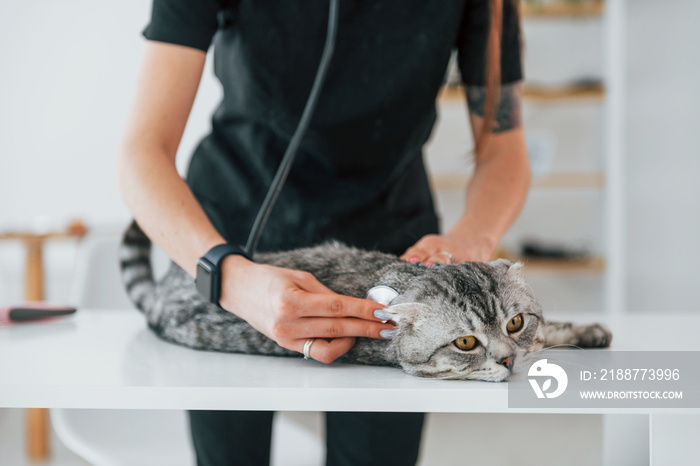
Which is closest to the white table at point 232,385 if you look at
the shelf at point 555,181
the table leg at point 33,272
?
the table leg at point 33,272

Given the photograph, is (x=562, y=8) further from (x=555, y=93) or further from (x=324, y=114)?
(x=324, y=114)

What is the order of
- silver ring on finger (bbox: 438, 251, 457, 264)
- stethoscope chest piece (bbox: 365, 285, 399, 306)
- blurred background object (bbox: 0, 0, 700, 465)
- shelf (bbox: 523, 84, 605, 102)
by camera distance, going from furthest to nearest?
1. blurred background object (bbox: 0, 0, 700, 465)
2. shelf (bbox: 523, 84, 605, 102)
3. silver ring on finger (bbox: 438, 251, 457, 264)
4. stethoscope chest piece (bbox: 365, 285, 399, 306)

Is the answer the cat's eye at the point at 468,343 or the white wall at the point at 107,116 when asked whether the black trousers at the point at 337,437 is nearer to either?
the cat's eye at the point at 468,343

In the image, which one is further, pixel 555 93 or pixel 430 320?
pixel 555 93

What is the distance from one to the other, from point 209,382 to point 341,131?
50 centimetres

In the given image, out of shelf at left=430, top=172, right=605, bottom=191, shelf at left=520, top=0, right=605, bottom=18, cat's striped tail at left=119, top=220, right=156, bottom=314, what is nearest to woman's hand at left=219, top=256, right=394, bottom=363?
cat's striped tail at left=119, top=220, right=156, bottom=314

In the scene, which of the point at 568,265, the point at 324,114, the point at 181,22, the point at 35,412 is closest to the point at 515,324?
the point at 324,114

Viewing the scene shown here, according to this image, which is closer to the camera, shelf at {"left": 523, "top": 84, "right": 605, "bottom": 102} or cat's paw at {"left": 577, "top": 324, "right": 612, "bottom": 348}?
cat's paw at {"left": 577, "top": 324, "right": 612, "bottom": 348}

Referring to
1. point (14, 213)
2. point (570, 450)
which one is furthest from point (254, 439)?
point (14, 213)

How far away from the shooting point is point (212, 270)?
674 mm

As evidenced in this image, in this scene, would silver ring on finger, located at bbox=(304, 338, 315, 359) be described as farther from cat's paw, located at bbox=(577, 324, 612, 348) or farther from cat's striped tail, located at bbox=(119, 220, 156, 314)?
cat's striped tail, located at bbox=(119, 220, 156, 314)

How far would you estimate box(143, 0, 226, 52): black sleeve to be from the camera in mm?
811

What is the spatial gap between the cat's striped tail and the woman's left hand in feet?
1.78

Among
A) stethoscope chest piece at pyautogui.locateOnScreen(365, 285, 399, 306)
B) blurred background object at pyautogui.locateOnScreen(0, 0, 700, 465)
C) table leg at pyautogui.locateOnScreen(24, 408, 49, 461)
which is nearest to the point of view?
stethoscope chest piece at pyautogui.locateOnScreen(365, 285, 399, 306)
